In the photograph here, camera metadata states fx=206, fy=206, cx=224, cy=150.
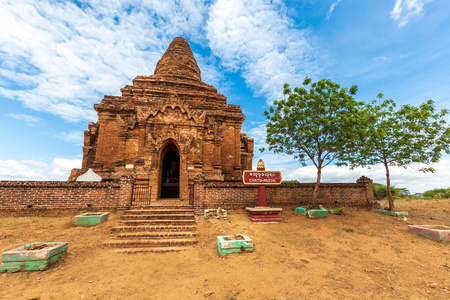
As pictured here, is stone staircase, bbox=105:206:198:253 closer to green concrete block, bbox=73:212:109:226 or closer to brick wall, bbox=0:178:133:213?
green concrete block, bbox=73:212:109:226

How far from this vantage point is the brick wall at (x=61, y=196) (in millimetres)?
9164

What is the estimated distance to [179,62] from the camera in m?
20.1

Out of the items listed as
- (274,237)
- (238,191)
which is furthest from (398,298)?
(238,191)

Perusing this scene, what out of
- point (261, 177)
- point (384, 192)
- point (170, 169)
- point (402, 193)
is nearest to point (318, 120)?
point (261, 177)

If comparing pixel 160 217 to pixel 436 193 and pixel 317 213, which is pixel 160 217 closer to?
pixel 317 213

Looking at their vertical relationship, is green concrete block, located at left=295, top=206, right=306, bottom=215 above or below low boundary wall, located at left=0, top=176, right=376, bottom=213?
below

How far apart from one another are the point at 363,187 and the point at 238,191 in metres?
8.56

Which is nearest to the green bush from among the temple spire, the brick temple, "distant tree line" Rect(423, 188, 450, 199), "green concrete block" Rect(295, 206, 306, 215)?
"distant tree line" Rect(423, 188, 450, 199)

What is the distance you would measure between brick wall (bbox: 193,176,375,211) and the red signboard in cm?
97

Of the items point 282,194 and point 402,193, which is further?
point 402,193

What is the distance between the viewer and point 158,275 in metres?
5.26

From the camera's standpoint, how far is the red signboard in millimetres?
9883

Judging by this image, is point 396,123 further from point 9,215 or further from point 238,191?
point 9,215

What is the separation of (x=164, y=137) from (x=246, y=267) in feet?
29.5
